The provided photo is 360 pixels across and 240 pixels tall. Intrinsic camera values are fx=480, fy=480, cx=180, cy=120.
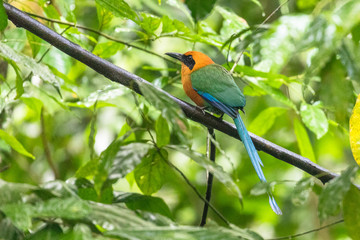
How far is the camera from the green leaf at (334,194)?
0.87 meters

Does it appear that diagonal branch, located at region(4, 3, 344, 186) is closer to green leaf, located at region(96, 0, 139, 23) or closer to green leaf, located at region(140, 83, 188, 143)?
green leaf, located at region(96, 0, 139, 23)

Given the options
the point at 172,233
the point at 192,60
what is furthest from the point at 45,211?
the point at 192,60

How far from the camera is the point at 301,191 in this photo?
1.01m

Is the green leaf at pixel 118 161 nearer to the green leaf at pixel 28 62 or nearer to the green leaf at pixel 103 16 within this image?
the green leaf at pixel 28 62

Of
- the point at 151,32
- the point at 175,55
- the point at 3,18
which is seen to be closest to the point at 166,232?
the point at 3,18

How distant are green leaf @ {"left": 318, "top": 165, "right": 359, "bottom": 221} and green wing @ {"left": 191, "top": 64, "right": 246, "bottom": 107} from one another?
4.50 ft

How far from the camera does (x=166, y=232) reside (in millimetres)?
826

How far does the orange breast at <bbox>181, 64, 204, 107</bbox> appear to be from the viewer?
2.53 meters

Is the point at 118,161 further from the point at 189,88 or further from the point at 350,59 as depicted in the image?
the point at 189,88

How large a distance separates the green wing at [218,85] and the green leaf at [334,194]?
4.50 ft

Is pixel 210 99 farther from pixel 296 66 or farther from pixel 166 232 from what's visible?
pixel 296 66

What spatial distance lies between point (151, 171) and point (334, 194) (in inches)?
23.3

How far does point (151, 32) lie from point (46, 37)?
0.59m

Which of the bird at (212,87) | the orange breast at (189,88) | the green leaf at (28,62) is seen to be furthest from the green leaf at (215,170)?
the orange breast at (189,88)
